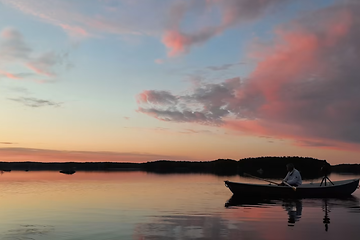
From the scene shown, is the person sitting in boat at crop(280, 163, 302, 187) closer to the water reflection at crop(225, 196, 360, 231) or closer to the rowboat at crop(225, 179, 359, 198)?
the rowboat at crop(225, 179, 359, 198)

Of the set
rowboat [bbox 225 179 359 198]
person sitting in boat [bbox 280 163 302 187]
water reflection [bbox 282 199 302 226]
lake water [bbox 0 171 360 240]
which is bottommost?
lake water [bbox 0 171 360 240]

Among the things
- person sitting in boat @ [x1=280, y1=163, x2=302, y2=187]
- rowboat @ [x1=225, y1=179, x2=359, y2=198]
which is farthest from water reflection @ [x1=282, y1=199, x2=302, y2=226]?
person sitting in boat @ [x1=280, y1=163, x2=302, y2=187]

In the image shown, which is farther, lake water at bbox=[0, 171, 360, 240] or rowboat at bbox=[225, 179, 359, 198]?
rowboat at bbox=[225, 179, 359, 198]

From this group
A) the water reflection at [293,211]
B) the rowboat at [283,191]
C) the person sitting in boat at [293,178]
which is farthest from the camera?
the person sitting in boat at [293,178]

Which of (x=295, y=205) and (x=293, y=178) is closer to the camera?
(x=295, y=205)

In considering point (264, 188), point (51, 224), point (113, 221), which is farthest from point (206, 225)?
point (264, 188)

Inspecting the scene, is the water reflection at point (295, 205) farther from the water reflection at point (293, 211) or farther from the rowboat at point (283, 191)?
the rowboat at point (283, 191)

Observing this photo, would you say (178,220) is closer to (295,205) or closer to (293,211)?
(293,211)

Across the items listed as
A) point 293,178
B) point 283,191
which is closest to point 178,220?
point 283,191

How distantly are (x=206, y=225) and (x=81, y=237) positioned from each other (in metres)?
5.29

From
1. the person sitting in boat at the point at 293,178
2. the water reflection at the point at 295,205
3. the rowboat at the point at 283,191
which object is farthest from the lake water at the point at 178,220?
the person sitting in boat at the point at 293,178

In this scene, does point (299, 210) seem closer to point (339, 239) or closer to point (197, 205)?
point (197, 205)

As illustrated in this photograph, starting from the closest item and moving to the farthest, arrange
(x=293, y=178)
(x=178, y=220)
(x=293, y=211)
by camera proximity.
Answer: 1. (x=178, y=220)
2. (x=293, y=211)
3. (x=293, y=178)

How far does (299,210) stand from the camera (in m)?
20.8
